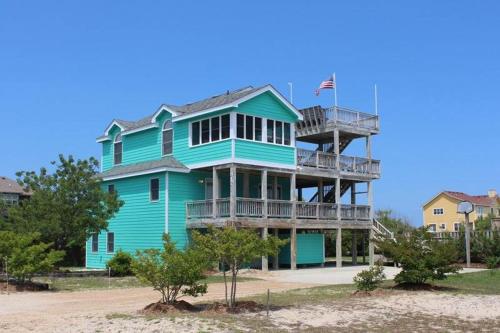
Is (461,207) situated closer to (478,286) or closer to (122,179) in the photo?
(478,286)

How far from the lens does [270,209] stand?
31.3 m

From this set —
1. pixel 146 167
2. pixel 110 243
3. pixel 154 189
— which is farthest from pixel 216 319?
pixel 110 243

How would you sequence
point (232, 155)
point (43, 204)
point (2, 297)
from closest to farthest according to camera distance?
Result: 1. point (2, 297)
2. point (43, 204)
3. point (232, 155)

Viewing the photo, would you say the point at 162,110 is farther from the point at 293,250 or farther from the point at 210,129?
the point at 293,250

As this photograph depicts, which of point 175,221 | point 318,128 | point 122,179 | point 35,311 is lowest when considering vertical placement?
point 35,311

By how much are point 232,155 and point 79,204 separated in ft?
24.2

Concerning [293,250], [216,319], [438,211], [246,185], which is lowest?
[216,319]

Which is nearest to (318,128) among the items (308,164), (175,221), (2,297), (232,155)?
(308,164)

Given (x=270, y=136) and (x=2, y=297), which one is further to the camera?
(x=270, y=136)

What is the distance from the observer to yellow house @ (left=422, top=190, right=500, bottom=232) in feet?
269

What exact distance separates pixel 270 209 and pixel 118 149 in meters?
11.8

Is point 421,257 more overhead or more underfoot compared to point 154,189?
more underfoot

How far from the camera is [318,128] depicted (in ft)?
117

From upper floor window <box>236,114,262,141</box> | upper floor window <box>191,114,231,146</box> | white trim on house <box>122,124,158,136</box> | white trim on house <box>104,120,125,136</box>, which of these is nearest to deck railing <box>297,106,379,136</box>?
upper floor window <box>236,114,262,141</box>
